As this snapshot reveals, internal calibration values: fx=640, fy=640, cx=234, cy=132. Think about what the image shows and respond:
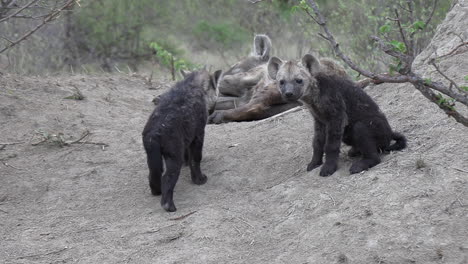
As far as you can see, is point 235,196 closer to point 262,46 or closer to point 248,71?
point 248,71

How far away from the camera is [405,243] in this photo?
11.8ft

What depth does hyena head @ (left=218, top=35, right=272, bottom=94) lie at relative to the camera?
7.25m

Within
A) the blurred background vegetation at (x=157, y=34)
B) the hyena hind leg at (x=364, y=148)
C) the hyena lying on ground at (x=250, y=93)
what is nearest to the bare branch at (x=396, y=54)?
the hyena hind leg at (x=364, y=148)

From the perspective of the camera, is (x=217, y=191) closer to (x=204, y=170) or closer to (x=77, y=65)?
(x=204, y=170)

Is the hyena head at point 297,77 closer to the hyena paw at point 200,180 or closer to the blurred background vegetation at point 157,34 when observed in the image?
the hyena paw at point 200,180

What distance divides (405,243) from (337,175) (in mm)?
1040

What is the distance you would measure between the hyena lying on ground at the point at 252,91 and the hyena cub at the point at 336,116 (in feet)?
3.15

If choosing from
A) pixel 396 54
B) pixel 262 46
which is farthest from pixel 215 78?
pixel 396 54

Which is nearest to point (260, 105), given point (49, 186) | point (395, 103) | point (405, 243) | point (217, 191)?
point (395, 103)

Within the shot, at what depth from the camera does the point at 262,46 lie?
7797 millimetres

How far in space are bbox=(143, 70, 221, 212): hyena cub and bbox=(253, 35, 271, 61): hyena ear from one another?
241 cm

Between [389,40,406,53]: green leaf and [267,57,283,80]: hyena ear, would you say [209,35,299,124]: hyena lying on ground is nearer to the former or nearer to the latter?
[267,57,283,80]: hyena ear

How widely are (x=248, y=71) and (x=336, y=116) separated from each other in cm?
298

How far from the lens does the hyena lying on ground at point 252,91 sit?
659 cm
